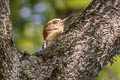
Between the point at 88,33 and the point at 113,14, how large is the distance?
0.88 feet

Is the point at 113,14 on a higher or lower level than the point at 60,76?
higher

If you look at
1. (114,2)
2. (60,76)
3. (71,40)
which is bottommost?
(60,76)

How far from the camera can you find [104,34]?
3963mm

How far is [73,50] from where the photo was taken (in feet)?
12.9

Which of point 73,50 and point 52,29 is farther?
point 52,29

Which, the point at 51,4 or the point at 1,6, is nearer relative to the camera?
the point at 1,6

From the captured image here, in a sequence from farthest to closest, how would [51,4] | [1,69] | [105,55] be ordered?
[51,4] < [105,55] < [1,69]

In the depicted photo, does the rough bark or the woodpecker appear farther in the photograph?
the woodpecker

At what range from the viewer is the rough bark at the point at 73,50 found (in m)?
3.70

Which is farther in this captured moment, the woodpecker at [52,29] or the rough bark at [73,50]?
the woodpecker at [52,29]

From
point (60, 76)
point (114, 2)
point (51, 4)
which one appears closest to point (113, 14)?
point (114, 2)

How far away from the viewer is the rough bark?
370 centimetres

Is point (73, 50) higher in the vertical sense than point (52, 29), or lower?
lower

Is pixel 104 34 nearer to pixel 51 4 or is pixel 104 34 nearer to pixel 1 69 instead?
pixel 1 69
